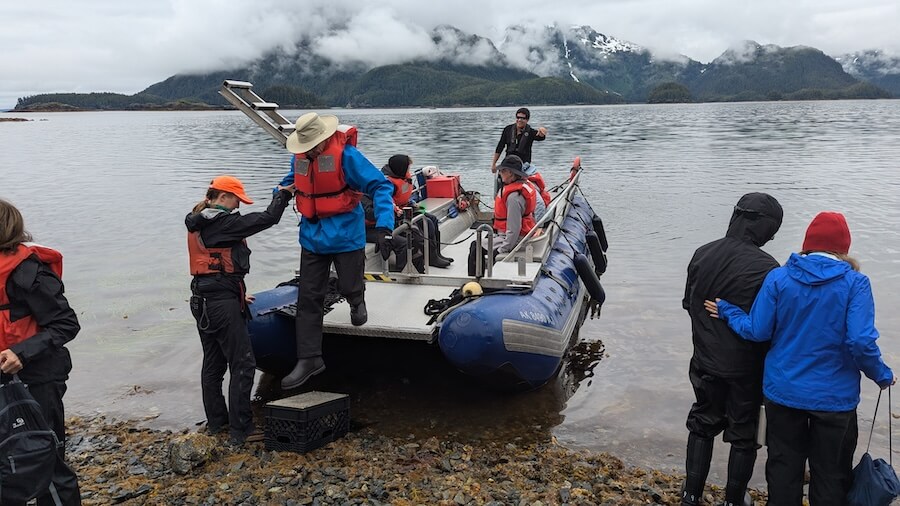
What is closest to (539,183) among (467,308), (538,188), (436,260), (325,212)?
(538,188)

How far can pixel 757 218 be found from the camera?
389cm

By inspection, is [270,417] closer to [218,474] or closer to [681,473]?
[218,474]

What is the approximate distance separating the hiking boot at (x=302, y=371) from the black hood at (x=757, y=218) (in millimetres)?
3351

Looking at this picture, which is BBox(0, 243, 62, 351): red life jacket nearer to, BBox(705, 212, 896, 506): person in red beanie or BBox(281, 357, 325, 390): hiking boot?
BBox(281, 357, 325, 390): hiking boot

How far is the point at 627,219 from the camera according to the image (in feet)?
53.6

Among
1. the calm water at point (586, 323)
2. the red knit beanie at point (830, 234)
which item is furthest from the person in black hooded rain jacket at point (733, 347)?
the calm water at point (586, 323)

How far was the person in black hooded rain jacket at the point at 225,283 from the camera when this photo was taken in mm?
4806

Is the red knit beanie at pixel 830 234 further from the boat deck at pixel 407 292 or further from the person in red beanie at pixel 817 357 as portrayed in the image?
the boat deck at pixel 407 292

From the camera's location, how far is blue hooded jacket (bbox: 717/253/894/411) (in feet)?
11.1

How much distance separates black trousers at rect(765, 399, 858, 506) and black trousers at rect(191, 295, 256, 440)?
3554 mm

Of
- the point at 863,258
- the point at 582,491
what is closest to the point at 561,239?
the point at 582,491

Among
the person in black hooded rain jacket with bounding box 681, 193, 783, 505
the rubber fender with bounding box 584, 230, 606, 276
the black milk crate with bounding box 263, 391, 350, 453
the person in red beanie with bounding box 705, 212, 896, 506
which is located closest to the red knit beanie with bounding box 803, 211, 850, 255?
the person in red beanie with bounding box 705, 212, 896, 506

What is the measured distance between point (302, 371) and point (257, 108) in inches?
90.4

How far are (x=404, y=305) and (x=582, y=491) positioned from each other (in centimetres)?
251
